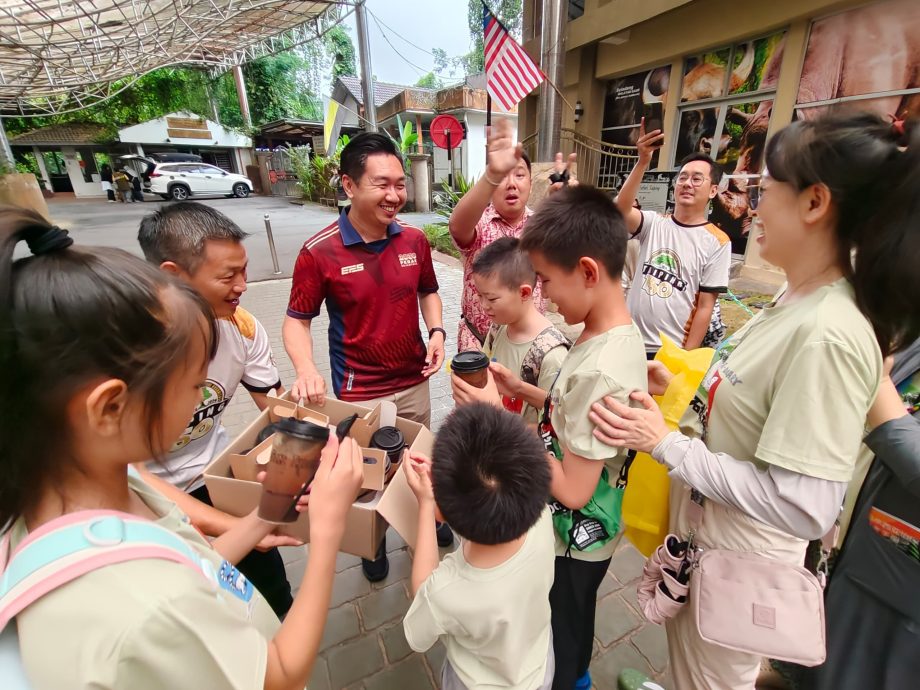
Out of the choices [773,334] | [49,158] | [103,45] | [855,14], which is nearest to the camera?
[773,334]

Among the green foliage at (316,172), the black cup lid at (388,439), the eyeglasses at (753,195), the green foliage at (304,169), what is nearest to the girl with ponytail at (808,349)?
the eyeglasses at (753,195)

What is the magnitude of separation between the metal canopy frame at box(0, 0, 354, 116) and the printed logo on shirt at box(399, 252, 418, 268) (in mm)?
11331

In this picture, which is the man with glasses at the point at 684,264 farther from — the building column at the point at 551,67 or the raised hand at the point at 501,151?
the building column at the point at 551,67

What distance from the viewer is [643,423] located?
1.17 meters

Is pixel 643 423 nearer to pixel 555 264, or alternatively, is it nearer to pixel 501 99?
pixel 555 264

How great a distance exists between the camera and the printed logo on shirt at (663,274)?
2857 millimetres

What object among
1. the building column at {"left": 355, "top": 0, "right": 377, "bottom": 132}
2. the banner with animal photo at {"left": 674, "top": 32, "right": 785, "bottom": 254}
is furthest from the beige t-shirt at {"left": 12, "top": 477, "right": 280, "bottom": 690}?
the building column at {"left": 355, "top": 0, "right": 377, "bottom": 132}

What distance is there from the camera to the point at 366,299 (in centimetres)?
214

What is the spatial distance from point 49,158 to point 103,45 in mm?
19888

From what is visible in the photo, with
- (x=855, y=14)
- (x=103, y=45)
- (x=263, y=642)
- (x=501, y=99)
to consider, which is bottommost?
(x=263, y=642)

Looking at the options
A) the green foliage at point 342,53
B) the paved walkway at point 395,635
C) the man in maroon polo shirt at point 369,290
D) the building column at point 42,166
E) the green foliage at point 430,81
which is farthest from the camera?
the green foliage at point 430,81

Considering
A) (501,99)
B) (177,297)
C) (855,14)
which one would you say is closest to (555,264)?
(177,297)

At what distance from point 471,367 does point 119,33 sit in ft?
57.7

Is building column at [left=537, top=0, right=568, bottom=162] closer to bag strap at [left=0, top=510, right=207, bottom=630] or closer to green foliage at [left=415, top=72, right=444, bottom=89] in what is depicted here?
bag strap at [left=0, top=510, right=207, bottom=630]
